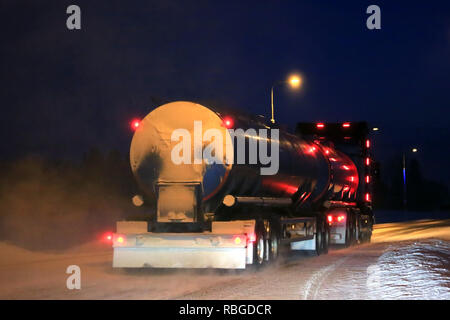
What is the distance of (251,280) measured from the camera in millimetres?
14391

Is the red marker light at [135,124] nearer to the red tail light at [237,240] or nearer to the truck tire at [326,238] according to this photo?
the red tail light at [237,240]

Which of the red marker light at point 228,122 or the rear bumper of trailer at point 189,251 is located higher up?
the red marker light at point 228,122

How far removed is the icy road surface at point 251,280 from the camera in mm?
11898

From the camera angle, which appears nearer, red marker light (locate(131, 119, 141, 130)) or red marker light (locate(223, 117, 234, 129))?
red marker light (locate(223, 117, 234, 129))

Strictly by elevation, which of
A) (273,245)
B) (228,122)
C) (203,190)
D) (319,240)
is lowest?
(319,240)

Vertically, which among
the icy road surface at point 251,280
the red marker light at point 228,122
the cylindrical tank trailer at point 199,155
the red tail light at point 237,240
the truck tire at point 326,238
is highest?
the red marker light at point 228,122

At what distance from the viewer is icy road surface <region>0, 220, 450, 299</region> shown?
→ 39.0 ft

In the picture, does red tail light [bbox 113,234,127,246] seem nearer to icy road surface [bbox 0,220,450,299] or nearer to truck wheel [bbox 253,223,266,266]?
icy road surface [bbox 0,220,450,299]

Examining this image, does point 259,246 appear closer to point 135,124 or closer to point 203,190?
point 203,190

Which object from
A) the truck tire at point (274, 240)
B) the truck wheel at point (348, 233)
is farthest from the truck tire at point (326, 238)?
the truck tire at point (274, 240)

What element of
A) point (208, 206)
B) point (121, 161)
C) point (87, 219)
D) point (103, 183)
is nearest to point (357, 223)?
point (208, 206)

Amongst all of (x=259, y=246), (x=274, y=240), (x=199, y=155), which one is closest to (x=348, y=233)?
(x=274, y=240)

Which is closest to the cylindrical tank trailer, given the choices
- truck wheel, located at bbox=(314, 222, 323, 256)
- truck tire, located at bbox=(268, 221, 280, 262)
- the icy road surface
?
truck tire, located at bbox=(268, 221, 280, 262)

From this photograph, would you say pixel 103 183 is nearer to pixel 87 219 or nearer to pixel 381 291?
pixel 87 219
